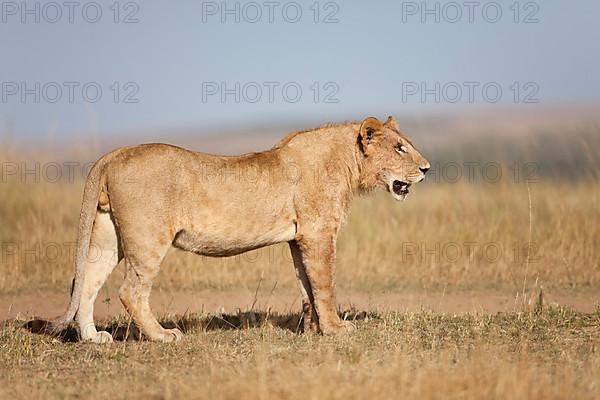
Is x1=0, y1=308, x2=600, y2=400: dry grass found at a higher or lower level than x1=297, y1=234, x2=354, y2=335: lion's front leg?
lower

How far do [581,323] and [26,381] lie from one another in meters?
4.82

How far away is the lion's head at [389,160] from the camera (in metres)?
8.67

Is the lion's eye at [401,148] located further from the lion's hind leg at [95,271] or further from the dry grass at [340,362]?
the lion's hind leg at [95,271]

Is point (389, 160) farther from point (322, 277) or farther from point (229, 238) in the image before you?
point (229, 238)

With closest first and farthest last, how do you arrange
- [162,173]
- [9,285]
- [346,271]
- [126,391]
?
[126,391], [162,173], [9,285], [346,271]

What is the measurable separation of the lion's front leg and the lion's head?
850 mm


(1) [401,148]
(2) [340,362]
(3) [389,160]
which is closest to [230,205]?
(3) [389,160]

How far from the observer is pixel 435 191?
703 inches

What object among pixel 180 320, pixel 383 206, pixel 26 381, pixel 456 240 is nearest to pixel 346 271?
pixel 456 240

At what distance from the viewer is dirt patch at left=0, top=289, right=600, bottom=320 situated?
34.2 feet

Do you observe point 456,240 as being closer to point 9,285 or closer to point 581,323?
point 581,323

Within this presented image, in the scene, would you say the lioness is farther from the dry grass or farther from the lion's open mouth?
the dry grass

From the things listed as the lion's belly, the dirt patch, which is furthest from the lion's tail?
the dirt patch

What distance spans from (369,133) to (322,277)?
4.71ft
